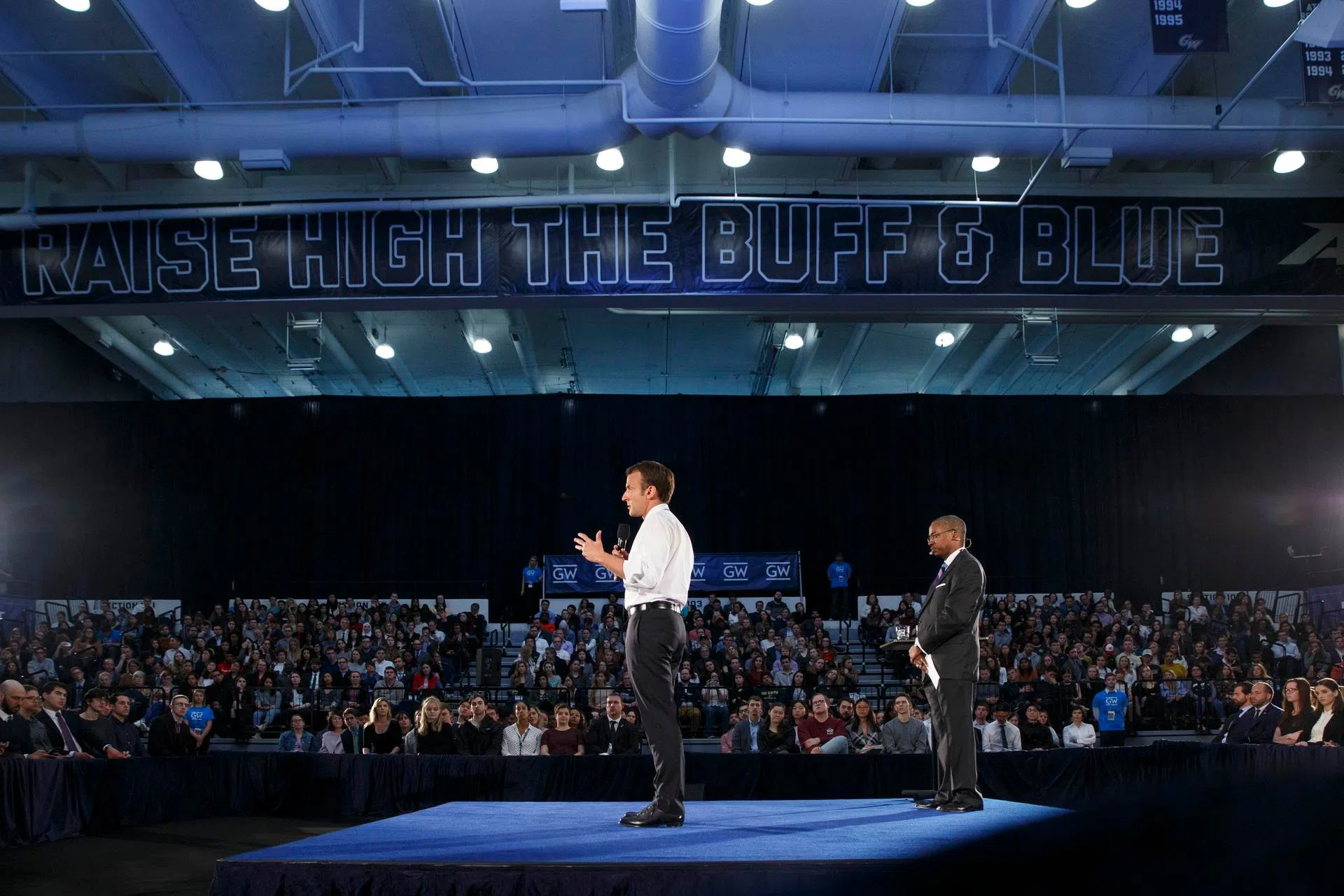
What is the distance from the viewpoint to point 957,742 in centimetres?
522

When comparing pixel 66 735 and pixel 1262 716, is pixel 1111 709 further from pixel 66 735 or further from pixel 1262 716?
pixel 66 735

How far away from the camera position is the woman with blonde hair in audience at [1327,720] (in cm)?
922

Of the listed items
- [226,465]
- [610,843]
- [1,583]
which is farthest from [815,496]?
[610,843]

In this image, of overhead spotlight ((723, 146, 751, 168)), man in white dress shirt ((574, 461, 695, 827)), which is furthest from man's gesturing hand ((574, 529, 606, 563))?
overhead spotlight ((723, 146, 751, 168))

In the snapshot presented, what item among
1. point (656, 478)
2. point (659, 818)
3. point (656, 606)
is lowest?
point (659, 818)

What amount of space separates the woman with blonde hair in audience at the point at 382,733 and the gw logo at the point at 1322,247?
10.5 metres

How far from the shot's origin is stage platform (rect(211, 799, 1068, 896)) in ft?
11.9

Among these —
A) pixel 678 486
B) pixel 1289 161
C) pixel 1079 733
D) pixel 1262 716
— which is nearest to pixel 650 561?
pixel 1262 716

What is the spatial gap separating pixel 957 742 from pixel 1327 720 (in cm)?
580

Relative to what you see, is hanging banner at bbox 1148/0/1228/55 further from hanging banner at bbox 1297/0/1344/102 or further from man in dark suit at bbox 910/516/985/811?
man in dark suit at bbox 910/516/985/811

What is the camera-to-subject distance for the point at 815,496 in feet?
81.8

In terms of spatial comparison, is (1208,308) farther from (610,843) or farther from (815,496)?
(815,496)

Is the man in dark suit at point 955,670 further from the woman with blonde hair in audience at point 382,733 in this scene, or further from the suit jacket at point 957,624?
the woman with blonde hair in audience at point 382,733

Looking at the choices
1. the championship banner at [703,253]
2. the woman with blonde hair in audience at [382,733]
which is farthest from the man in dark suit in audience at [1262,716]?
the woman with blonde hair in audience at [382,733]
